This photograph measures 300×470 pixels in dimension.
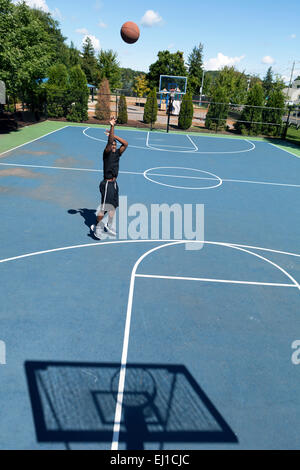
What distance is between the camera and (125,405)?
392 cm

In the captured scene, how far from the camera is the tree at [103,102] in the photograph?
26375 mm

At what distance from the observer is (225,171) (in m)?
15.0

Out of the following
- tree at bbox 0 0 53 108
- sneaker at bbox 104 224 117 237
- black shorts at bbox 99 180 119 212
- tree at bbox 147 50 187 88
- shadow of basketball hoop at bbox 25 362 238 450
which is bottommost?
shadow of basketball hoop at bbox 25 362 238 450

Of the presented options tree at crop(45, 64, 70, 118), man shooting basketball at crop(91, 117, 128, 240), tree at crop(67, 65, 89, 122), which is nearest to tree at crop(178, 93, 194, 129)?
tree at crop(67, 65, 89, 122)

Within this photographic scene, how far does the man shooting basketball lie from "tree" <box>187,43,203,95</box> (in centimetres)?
5639

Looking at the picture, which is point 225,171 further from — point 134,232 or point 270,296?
point 270,296

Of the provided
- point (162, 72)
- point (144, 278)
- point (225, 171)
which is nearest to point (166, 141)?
point (225, 171)

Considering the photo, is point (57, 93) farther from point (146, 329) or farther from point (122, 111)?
point (146, 329)

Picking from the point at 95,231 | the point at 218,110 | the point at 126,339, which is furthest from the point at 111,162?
the point at 218,110

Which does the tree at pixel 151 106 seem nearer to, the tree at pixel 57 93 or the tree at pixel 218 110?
the tree at pixel 218 110

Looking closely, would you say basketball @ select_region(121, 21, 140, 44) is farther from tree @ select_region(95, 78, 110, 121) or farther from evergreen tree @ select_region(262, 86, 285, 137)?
evergreen tree @ select_region(262, 86, 285, 137)

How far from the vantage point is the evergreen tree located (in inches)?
1030

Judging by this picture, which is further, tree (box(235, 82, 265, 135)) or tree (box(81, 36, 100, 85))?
tree (box(81, 36, 100, 85))
